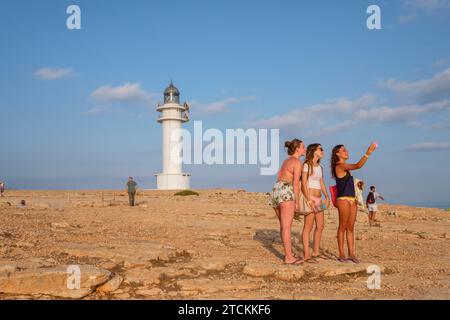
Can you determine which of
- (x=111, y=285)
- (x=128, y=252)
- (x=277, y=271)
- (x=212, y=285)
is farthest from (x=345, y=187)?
(x=111, y=285)

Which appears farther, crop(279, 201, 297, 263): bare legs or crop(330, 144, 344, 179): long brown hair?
crop(330, 144, 344, 179): long brown hair

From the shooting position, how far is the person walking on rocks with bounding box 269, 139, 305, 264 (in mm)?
6816

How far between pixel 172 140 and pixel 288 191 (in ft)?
130

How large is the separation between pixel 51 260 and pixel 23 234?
3.04 m

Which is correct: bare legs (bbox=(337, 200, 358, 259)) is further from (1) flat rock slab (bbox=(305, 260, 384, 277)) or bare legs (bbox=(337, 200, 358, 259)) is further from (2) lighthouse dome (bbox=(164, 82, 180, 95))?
(2) lighthouse dome (bbox=(164, 82, 180, 95))

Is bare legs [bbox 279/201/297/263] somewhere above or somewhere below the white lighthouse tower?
below

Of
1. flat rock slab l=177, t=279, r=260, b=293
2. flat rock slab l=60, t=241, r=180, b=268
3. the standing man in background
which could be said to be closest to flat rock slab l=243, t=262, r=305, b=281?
flat rock slab l=177, t=279, r=260, b=293

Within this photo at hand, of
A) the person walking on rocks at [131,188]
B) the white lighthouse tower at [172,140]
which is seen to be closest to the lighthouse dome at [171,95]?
the white lighthouse tower at [172,140]

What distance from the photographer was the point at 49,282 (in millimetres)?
5090

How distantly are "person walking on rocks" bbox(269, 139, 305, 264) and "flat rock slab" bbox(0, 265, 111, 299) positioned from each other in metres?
2.98

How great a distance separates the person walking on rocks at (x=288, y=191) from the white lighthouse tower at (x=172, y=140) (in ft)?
125

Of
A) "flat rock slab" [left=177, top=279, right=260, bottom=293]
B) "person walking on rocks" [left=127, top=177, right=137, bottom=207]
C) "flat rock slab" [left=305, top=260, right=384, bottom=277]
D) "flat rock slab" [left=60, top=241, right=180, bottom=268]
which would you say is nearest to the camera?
"flat rock slab" [left=177, top=279, right=260, bottom=293]
